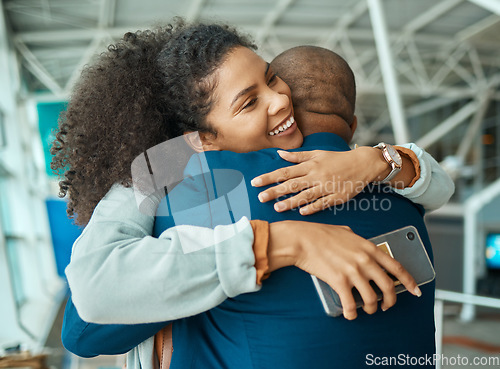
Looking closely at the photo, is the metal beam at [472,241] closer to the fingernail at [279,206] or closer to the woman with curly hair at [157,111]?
the woman with curly hair at [157,111]

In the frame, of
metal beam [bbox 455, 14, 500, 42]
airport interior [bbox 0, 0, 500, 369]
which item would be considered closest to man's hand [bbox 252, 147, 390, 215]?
airport interior [bbox 0, 0, 500, 369]

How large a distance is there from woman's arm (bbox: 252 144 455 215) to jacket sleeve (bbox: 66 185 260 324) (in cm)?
21

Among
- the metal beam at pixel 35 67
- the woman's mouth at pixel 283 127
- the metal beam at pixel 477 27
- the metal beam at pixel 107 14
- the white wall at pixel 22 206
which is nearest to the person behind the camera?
the woman's mouth at pixel 283 127

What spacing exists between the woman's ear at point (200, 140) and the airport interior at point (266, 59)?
1.87 feet

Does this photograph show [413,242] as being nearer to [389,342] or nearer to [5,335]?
[389,342]

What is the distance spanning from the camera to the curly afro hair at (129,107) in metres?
1.41

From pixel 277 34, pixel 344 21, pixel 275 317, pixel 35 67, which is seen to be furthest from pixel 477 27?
pixel 275 317

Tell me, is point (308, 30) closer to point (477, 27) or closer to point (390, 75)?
point (477, 27)

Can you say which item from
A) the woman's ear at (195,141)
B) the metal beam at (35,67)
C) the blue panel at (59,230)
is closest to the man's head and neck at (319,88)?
the woman's ear at (195,141)

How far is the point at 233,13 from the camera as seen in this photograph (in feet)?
44.4

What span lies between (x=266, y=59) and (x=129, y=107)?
22.7 feet

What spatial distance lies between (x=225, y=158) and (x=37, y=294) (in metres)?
10.2

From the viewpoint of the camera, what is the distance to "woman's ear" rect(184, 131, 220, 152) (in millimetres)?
1490

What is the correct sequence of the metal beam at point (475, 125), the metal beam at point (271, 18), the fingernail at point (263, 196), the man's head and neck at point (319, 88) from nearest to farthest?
the fingernail at point (263, 196) < the man's head and neck at point (319, 88) < the metal beam at point (271, 18) < the metal beam at point (475, 125)
